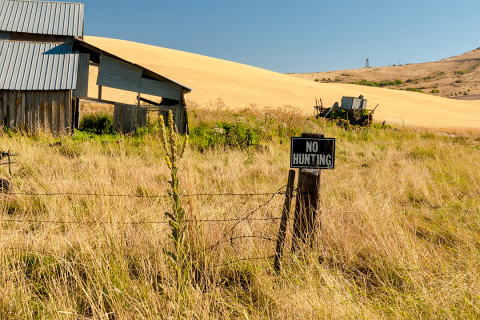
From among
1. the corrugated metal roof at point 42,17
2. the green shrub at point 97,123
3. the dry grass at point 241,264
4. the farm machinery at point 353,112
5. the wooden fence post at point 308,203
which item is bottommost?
the dry grass at point 241,264

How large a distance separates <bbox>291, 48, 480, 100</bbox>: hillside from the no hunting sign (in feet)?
340

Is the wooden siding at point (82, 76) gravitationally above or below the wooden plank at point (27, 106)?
above

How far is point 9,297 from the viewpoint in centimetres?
251

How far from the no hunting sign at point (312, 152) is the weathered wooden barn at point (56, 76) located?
12326mm

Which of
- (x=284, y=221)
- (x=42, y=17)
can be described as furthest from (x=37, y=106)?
(x=284, y=221)

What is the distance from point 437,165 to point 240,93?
3356 cm

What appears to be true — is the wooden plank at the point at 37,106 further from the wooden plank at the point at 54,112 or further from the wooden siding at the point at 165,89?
the wooden siding at the point at 165,89

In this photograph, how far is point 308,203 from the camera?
3.05 metres

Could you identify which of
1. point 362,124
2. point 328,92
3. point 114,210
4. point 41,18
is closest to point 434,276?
point 114,210

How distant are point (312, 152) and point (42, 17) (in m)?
18.7

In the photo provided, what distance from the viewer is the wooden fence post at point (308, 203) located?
9.78ft

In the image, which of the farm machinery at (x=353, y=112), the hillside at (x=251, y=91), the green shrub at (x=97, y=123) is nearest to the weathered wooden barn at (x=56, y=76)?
the green shrub at (x=97, y=123)

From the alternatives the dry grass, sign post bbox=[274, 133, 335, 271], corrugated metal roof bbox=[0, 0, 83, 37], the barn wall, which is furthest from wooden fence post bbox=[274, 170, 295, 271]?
corrugated metal roof bbox=[0, 0, 83, 37]

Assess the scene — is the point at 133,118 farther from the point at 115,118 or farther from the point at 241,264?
the point at 241,264
